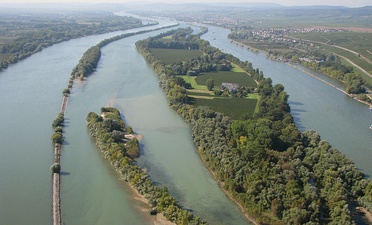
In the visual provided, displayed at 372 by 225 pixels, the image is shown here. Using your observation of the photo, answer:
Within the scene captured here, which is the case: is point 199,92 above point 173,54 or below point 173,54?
below

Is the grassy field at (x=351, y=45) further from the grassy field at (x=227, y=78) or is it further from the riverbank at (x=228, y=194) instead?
the riverbank at (x=228, y=194)

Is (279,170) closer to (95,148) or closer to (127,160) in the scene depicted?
(127,160)

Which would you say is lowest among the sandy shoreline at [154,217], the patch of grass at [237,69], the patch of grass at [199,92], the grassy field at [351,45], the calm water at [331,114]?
the sandy shoreline at [154,217]

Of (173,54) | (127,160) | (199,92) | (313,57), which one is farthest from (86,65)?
(313,57)

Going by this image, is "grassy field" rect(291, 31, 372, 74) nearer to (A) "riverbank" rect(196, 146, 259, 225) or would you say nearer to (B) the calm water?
(B) the calm water

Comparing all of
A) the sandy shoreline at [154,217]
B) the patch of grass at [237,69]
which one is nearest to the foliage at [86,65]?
the patch of grass at [237,69]

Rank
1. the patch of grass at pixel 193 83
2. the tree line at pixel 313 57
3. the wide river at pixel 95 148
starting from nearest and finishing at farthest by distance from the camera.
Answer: the wide river at pixel 95 148 < the patch of grass at pixel 193 83 < the tree line at pixel 313 57

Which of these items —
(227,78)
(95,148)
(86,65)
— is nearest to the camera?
(95,148)

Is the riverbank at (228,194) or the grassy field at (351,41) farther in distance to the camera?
the grassy field at (351,41)
